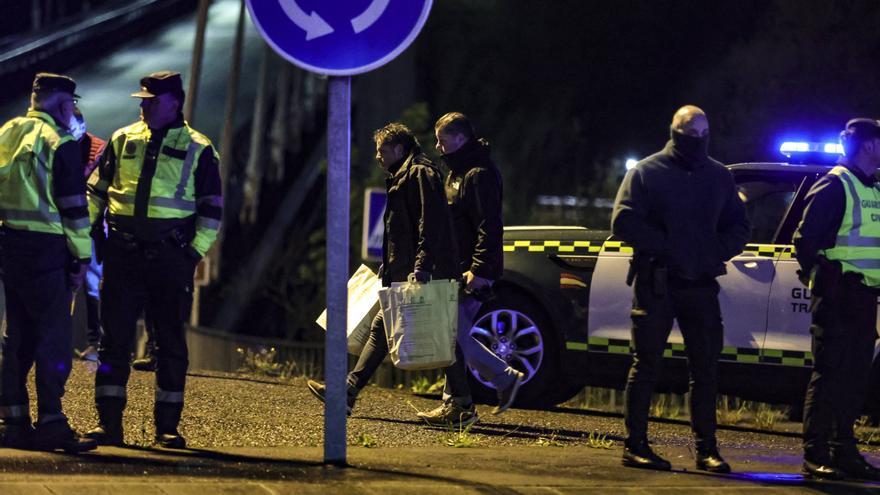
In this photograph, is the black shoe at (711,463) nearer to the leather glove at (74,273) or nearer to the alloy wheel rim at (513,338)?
the alloy wheel rim at (513,338)

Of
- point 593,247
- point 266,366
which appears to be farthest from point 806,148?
point 266,366

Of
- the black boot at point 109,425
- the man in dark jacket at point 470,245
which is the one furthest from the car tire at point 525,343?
the black boot at point 109,425

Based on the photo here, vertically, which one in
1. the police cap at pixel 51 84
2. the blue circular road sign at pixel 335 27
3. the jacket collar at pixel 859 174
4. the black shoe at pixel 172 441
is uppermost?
the blue circular road sign at pixel 335 27

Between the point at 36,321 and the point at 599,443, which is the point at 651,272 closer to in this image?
the point at 599,443

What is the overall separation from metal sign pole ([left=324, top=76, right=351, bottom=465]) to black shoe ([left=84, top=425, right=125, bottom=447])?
1180mm

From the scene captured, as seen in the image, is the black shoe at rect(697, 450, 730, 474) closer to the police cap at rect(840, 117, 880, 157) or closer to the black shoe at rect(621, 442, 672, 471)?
the black shoe at rect(621, 442, 672, 471)

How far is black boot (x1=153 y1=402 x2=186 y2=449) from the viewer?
23.9 ft

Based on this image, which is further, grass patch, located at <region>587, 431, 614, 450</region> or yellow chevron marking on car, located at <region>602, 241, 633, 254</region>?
yellow chevron marking on car, located at <region>602, 241, 633, 254</region>

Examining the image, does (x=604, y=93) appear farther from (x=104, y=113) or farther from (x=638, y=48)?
(x=104, y=113)

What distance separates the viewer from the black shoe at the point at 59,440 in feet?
22.9

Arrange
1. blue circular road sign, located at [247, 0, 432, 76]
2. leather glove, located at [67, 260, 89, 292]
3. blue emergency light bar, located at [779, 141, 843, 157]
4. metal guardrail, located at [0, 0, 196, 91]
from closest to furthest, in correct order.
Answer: blue circular road sign, located at [247, 0, 432, 76] → leather glove, located at [67, 260, 89, 292] → blue emergency light bar, located at [779, 141, 843, 157] → metal guardrail, located at [0, 0, 196, 91]

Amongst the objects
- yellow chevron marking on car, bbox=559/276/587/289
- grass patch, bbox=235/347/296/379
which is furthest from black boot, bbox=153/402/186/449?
grass patch, bbox=235/347/296/379

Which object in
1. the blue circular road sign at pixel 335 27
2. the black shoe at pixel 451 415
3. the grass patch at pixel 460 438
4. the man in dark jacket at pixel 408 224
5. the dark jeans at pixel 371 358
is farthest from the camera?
the dark jeans at pixel 371 358

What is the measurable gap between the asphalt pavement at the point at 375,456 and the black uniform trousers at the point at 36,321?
13.1 inches
